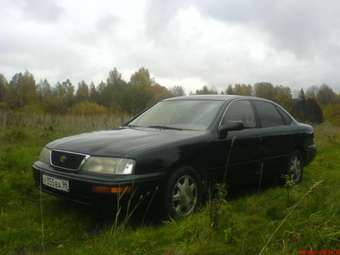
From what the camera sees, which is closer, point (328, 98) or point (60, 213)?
point (60, 213)

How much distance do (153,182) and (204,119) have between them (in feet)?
4.38

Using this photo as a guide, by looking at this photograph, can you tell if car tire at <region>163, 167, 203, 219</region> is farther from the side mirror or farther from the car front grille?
the car front grille

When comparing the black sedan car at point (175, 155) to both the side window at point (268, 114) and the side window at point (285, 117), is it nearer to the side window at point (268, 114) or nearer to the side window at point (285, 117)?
the side window at point (268, 114)

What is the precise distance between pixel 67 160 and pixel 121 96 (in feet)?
176

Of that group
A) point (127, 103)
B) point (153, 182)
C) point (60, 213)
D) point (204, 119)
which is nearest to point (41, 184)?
point (60, 213)

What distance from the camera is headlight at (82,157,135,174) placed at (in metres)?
3.73

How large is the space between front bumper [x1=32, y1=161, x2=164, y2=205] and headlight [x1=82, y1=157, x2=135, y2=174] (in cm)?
6

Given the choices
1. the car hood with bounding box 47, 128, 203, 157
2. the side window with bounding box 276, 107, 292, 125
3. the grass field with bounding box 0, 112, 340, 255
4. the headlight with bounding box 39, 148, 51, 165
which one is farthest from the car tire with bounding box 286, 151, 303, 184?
the headlight with bounding box 39, 148, 51, 165

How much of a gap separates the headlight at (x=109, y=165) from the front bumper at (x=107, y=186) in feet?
0.19

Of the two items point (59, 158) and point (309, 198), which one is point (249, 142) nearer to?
point (309, 198)

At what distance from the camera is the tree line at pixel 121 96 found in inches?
1845

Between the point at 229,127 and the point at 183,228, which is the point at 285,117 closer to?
the point at 229,127

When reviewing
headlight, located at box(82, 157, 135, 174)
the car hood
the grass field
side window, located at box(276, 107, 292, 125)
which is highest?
side window, located at box(276, 107, 292, 125)

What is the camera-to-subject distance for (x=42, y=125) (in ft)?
57.4
